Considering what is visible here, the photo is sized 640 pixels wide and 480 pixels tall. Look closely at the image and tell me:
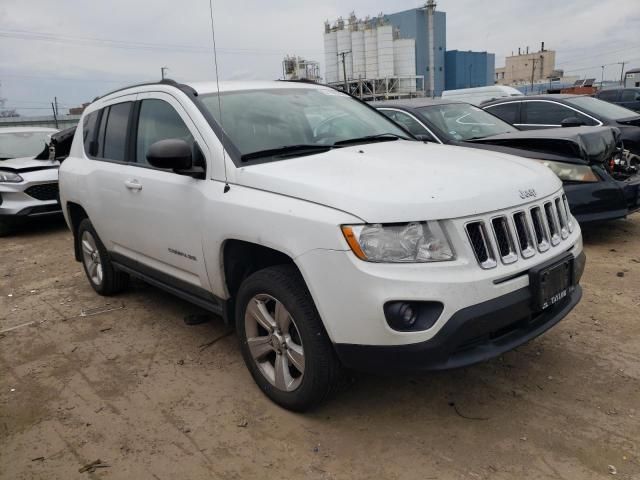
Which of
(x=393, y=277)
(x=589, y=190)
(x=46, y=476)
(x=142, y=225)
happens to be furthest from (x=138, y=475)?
(x=589, y=190)

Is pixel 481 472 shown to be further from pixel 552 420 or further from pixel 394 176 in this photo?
pixel 394 176

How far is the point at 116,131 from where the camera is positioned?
4.35 meters

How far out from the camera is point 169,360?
147 inches

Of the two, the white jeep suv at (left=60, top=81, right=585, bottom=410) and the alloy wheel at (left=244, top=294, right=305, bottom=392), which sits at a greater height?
the white jeep suv at (left=60, top=81, right=585, bottom=410)

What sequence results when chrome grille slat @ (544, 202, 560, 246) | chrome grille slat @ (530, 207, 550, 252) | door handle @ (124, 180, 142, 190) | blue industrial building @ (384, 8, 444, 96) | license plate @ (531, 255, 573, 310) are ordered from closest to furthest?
1. license plate @ (531, 255, 573, 310)
2. chrome grille slat @ (530, 207, 550, 252)
3. chrome grille slat @ (544, 202, 560, 246)
4. door handle @ (124, 180, 142, 190)
5. blue industrial building @ (384, 8, 444, 96)

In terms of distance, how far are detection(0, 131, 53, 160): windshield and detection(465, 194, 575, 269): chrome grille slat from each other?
924 centimetres

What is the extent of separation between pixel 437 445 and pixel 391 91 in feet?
182

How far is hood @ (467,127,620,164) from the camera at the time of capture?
5418 mm

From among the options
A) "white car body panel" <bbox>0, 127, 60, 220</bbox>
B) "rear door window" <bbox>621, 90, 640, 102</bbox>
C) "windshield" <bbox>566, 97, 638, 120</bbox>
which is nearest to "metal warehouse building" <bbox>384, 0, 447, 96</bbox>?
"rear door window" <bbox>621, 90, 640, 102</bbox>

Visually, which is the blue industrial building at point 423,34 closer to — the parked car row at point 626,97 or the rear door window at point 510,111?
the parked car row at point 626,97

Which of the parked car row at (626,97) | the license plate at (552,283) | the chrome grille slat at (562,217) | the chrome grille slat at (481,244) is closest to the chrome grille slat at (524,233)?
the license plate at (552,283)

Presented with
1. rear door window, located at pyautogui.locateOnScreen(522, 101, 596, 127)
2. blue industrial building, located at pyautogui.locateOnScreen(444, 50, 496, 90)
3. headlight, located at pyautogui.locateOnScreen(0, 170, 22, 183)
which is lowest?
headlight, located at pyautogui.locateOnScreen(0, 170, 22, 183)

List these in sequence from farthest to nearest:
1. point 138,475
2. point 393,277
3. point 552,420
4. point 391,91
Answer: point 391,91 < point 552,420 < point 138,475 < point 393,277

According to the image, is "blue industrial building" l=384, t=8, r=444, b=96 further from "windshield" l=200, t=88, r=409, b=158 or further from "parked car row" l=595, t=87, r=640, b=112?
"windshield" l=200, t=88, r=409, b=158
